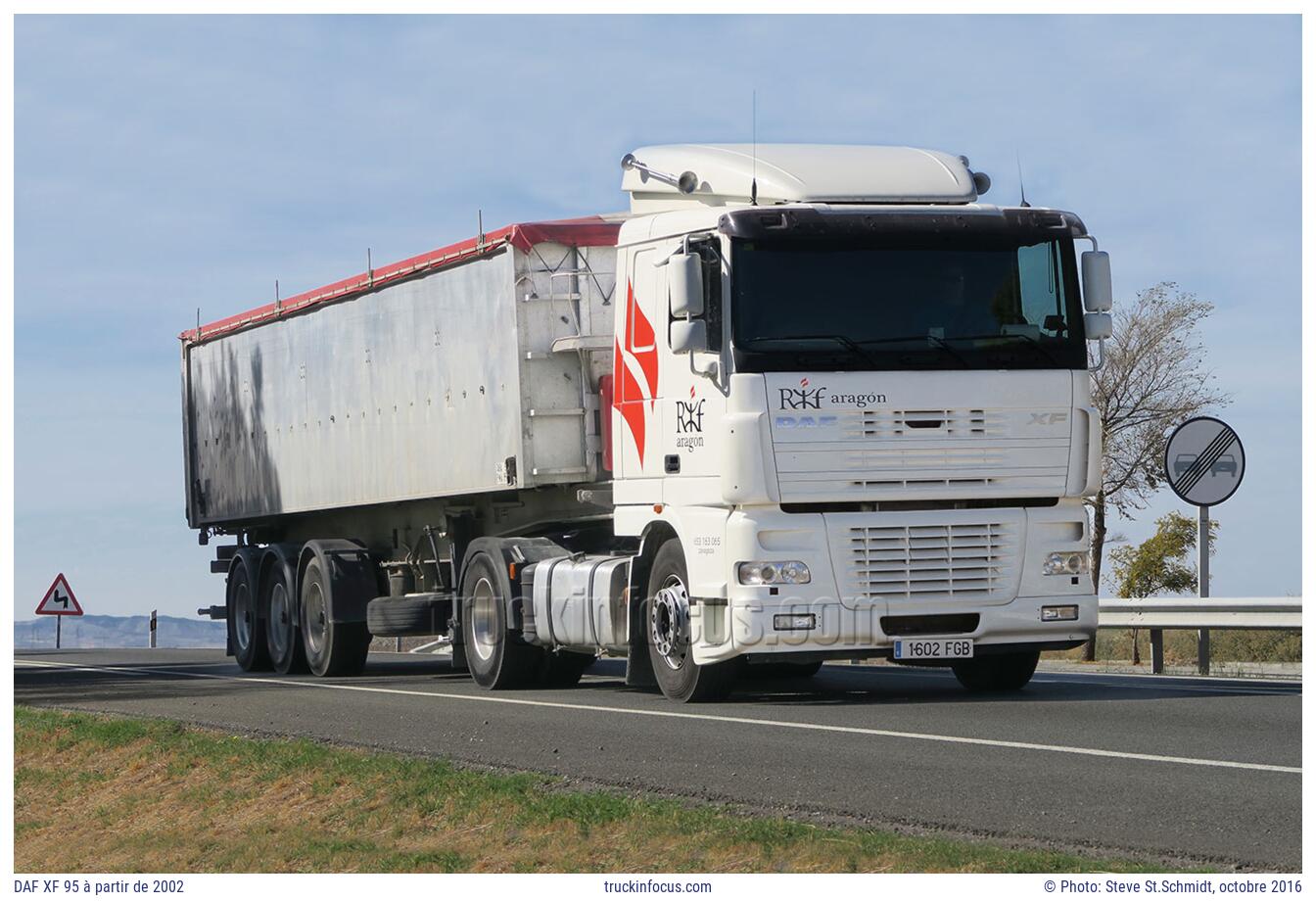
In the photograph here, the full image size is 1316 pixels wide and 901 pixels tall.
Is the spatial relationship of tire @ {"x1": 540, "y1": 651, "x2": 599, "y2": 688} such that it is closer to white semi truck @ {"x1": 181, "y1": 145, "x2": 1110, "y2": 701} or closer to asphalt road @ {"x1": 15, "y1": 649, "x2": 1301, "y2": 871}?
white semi truck @ {"x1": 181, "y1": 145, "x2": 1110, "y2": 701}

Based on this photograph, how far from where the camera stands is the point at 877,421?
13.6 metres

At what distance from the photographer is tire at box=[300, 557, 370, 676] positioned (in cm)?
2016

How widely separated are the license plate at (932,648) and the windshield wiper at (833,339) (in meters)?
1.88

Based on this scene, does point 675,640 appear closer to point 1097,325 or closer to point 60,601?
point 1097,325

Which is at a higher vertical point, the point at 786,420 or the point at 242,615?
the point at 786,420

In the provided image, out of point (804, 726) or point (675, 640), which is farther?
point (675, 640)

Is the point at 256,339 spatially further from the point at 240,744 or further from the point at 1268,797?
the point at 1268,797

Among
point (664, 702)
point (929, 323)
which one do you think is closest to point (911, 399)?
point (929, 323)

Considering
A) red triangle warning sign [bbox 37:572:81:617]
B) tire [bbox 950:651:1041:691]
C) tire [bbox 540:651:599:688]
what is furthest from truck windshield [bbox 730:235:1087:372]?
red triangle warning sign [bbox 37:572:81:617]

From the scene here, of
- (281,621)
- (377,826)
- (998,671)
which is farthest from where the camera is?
(281,621)

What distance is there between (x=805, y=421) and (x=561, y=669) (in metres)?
4.73

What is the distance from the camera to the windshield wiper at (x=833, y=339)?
531 inches

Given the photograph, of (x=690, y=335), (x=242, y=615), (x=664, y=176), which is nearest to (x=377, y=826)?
(x=690, y=335)

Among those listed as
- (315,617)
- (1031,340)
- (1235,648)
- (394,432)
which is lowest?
(1235,648)
